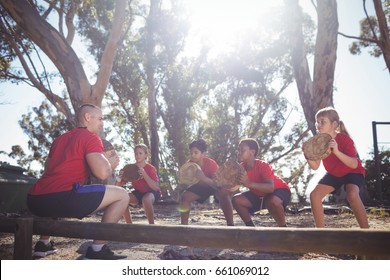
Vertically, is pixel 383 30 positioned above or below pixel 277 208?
above

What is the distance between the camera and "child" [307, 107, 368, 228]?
3526 millimetres

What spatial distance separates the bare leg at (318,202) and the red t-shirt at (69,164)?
2259mm

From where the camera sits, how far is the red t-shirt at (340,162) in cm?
377

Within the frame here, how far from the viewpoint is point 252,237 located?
2.10m

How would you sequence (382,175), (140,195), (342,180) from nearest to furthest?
1. (342,180)
2. (140,195)
3. (382,175)

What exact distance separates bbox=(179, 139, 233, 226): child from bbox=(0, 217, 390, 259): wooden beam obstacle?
2.36m

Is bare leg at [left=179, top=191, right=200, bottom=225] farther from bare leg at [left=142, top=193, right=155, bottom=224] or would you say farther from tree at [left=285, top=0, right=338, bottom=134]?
tree at [left=285, top=0, right=338, bottom=134]

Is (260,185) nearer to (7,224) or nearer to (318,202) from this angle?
(318,202)

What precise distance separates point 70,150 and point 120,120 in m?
19.3

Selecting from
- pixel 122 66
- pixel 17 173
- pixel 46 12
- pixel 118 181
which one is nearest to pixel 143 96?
pixel 122 66

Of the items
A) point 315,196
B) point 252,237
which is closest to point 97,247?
point 252,237

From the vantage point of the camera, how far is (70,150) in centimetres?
303

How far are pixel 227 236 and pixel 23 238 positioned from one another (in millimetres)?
1611

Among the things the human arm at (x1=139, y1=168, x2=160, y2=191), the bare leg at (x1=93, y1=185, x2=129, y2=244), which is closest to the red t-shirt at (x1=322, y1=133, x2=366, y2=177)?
the bare leg at (x1=93, y1=185, x2=129, y2=244)
